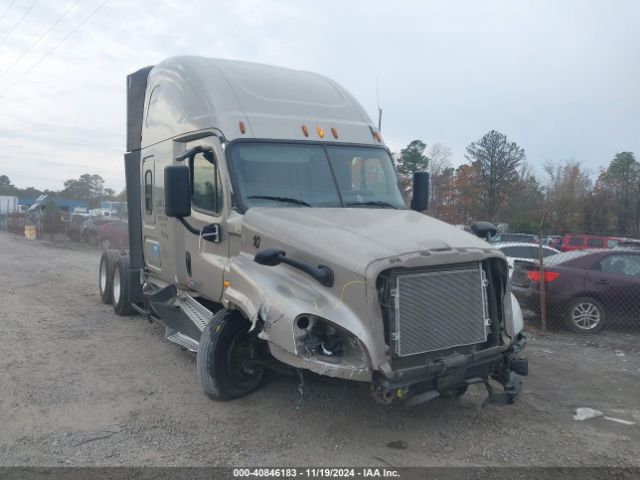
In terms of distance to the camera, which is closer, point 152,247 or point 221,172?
point 221,172

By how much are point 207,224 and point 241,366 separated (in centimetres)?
157

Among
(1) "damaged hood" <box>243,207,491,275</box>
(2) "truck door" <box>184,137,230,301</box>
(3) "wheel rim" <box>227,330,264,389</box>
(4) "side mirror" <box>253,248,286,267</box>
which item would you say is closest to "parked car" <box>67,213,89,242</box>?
(2) "truck door" <box>184,137,230,301</box>

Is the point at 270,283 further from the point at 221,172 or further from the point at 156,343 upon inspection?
the point at 156,343

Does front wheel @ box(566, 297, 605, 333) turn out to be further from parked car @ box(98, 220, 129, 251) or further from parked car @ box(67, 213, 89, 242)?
parked car @ box(67, 213, 89, 242)

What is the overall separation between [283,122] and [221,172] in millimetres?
951

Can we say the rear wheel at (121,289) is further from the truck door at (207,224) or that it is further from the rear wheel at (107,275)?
the truck door at (207,224)

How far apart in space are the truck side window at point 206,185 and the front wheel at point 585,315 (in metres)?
6.24

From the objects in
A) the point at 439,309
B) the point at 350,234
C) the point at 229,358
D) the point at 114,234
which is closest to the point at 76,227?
the point at 114,234

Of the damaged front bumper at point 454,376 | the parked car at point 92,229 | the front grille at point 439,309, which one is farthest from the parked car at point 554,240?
the front grille at point 439,309

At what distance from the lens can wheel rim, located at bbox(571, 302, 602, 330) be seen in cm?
916

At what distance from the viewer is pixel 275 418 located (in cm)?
523

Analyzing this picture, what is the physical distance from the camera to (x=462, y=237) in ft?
17.2

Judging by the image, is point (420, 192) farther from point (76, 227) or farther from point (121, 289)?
point (76, 227)

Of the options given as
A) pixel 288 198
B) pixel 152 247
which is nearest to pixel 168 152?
pixel 152 247
